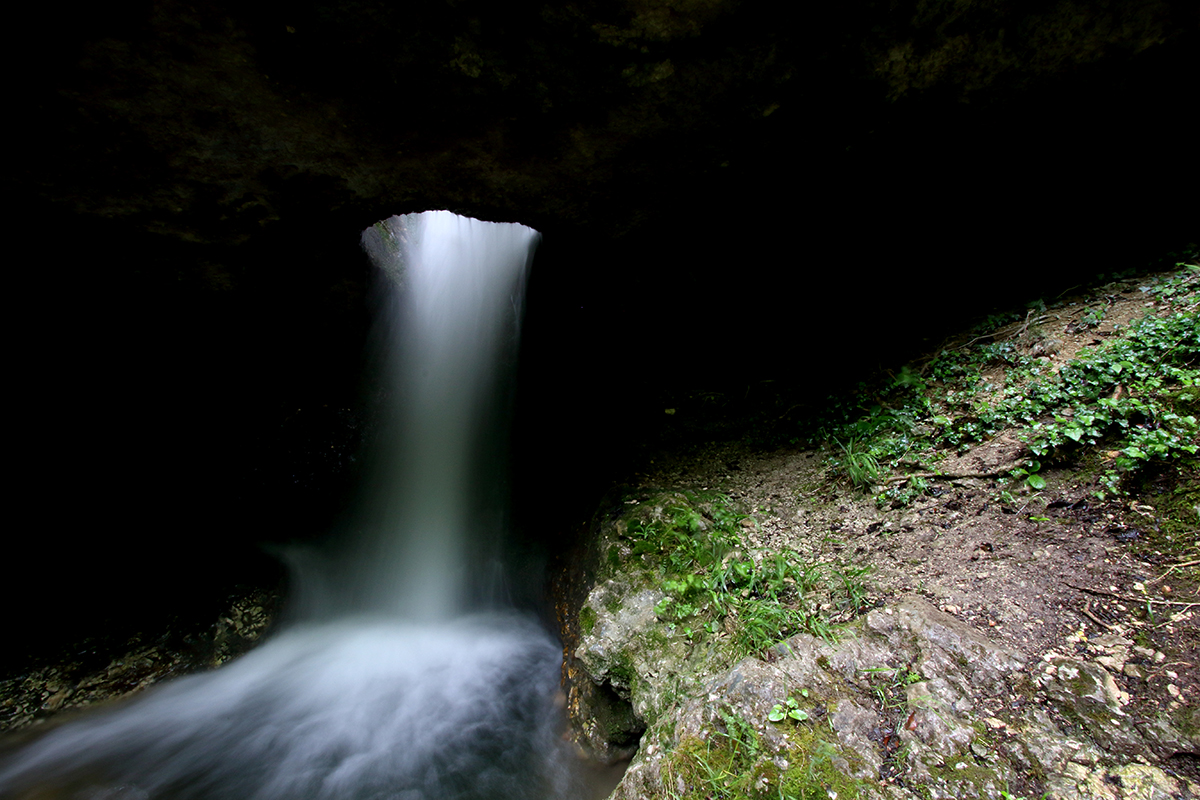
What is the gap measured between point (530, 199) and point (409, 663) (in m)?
4.64

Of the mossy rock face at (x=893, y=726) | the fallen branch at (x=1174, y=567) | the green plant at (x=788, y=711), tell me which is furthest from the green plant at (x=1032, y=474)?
the green plant at (x=788, y=711)

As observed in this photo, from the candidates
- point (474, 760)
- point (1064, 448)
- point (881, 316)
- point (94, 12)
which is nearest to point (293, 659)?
point (474, 760)

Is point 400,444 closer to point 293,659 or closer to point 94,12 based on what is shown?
point 293,659

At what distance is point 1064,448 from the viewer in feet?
9.60

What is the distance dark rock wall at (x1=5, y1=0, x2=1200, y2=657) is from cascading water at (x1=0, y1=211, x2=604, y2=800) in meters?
0.92

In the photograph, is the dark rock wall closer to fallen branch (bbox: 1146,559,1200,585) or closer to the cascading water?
the cascading water

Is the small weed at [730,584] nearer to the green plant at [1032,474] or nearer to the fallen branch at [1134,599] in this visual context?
the fallen branch at [1134,599]

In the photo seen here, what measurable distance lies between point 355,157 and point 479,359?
3.95 metres

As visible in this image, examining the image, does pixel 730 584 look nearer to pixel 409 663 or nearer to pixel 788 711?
pixel 788 711

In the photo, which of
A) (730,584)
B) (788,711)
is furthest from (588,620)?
(788,711)

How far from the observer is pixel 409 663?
4.54m

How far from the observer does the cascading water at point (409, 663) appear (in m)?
3.32

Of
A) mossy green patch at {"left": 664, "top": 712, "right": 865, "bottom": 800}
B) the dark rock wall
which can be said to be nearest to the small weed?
mossy green patch at {"left": 664, "top": 712, "right": 865, "bottom": 800}

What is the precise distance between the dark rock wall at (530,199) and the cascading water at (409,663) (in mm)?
916
